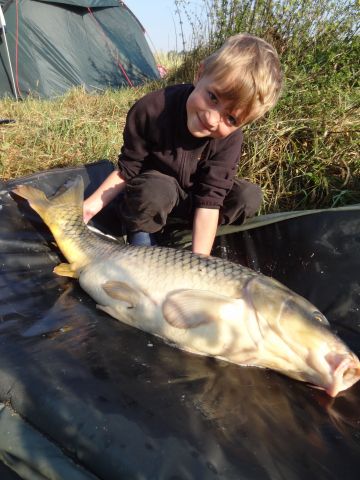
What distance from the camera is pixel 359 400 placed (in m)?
1.05

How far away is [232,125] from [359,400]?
85 centimetres

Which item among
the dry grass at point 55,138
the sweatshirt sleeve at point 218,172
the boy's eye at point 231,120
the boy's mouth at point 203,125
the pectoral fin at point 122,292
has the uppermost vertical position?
the boy's eye at point 231,120

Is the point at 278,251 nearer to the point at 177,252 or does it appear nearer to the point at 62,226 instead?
the point at 177,252

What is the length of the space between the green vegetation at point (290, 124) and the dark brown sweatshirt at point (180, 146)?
1.94ft

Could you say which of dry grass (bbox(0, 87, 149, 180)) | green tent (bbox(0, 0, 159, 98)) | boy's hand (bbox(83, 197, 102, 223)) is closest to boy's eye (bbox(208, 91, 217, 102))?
boy's hand (bbox(83, 197, 102, 223))

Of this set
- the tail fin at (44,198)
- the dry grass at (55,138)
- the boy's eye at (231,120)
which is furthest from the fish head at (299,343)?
the dry grass at (55,138)

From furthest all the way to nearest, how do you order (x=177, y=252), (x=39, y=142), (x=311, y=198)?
1. (x=39, y=142)
2. (x=311, y=198)
3. (x=177, y=252)

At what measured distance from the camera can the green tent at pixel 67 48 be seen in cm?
468

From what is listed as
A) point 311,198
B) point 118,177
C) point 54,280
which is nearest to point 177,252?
point 54,280

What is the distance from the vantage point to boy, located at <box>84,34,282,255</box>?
1.43m

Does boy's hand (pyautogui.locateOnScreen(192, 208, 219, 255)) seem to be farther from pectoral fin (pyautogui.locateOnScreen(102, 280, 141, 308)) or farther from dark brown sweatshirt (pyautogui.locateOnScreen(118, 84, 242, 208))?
pectoral fin (pyautogui.locateOnScreen(102, 280, 141, 308))

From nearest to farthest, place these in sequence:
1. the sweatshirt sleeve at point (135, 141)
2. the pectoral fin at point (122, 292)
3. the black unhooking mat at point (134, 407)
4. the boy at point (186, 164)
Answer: the black unhooking mat at point (134, 407) → the pectoral fin at point (122, 292) → the boy at point (186, 164) → the sweatshirt sleeve at point (135, 141)

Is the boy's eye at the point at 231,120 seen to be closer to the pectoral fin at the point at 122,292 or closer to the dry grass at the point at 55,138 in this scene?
the pectoral fin at the point at 122,292

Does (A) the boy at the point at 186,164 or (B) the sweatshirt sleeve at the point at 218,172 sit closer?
(A) the boy at the point at 186,164
